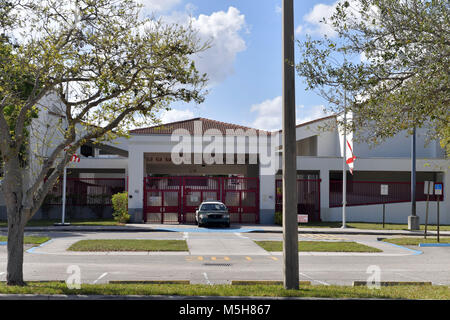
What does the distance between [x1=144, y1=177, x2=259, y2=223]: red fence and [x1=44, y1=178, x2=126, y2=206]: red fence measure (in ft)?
17.3

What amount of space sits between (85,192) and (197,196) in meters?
8.74

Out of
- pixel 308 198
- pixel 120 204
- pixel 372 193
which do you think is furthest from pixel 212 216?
pixel 372 193

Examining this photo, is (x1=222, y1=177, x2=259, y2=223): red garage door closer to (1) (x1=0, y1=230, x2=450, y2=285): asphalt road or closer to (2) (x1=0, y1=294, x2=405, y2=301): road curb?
(1) (x1=0, y1=230, x2=450, y2=285): asphalt road

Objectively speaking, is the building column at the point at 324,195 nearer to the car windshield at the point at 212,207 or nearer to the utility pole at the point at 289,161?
the car windshield at the point at 212,207

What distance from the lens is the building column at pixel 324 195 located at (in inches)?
1275

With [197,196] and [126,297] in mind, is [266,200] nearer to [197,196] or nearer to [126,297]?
[197,196]

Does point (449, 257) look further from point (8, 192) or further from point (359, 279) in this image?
point (8, 192)

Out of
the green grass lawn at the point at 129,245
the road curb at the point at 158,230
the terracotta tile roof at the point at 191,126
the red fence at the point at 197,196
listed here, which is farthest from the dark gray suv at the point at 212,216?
the green grass lawn at the point at 129,245

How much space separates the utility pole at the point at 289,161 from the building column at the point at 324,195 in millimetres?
23560

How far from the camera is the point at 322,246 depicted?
1947cm

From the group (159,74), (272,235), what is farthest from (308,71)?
(272,235)

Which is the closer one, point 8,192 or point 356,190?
point 8,192

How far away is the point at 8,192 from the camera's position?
968 cm
